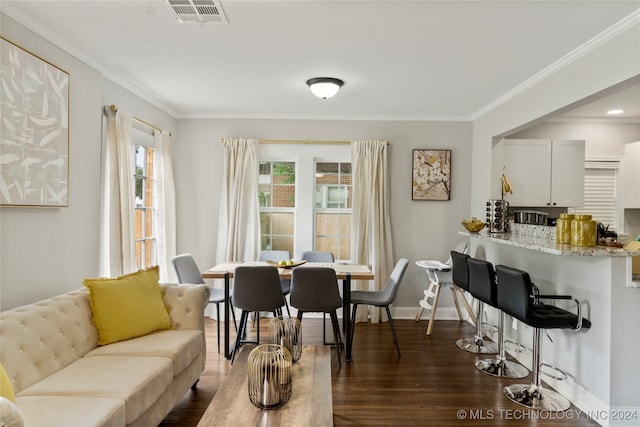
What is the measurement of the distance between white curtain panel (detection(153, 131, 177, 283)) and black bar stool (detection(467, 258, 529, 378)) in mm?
3316

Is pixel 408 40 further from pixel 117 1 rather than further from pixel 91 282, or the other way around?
pixel 91 282

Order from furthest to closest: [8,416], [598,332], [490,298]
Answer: [490,298]
[598,332]
[8,416]

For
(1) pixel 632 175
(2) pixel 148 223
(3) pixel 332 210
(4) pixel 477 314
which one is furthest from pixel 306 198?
(1) pixel 632 175

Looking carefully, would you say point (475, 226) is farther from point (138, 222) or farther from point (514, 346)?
point (138, 222)

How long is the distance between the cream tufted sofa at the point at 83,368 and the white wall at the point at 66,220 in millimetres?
246

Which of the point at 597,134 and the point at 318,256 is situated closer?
the point at 318,256

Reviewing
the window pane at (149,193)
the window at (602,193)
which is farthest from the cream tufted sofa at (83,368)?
the window at (602,193)

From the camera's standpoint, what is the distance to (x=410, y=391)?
295cm

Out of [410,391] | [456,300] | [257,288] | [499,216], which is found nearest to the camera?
[410,391]

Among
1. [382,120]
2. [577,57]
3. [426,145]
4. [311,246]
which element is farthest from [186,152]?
[577,57]

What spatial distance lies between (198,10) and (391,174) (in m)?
3.25

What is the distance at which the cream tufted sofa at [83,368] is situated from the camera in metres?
1.76

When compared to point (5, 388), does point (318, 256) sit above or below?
above

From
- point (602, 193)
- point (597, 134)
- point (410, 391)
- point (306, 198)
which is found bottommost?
point (410, 391)
